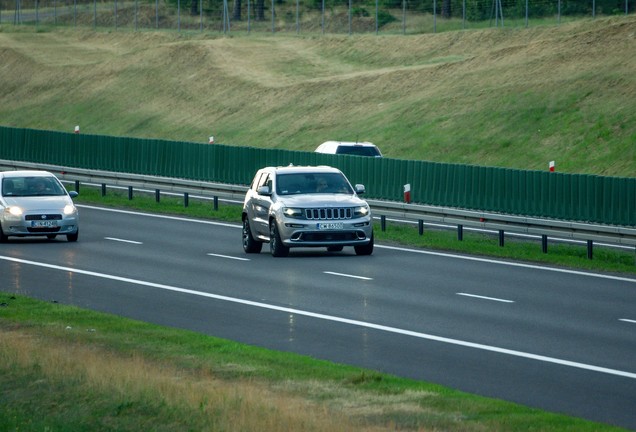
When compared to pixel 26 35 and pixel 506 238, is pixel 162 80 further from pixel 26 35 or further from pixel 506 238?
pixel 506 238

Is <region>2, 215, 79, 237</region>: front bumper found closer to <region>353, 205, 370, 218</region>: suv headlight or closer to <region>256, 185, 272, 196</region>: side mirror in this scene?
<region>256, 185, 272, 196</region>: side mirror

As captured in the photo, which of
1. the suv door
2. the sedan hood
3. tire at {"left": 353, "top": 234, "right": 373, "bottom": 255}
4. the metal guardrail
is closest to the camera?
the metal guardrail

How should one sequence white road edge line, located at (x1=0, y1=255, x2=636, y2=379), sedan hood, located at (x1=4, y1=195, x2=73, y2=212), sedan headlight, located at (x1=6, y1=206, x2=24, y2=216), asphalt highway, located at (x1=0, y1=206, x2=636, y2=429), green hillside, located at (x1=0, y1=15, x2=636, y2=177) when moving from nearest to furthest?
asphalt highway, located at (x1=0, y1=206, x2=636, y2=429)
white road edge line, located at (x1=0, y1=255, x2=636, y2=379)
sedan headlight, located at (x1=6, y1=206, x2=24, y2=216)
sedan hood, located at (x1=4, y1=195, x2=73, y2=212)
green hillside, located at (x1=0, y1=15, x2=636, y2=177)

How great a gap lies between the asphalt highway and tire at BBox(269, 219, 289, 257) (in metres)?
0.35

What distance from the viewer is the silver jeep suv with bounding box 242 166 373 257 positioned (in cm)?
2817

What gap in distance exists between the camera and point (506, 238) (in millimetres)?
33125

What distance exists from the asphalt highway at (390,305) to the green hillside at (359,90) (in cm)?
2096

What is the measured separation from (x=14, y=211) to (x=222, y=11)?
6674 centimetres

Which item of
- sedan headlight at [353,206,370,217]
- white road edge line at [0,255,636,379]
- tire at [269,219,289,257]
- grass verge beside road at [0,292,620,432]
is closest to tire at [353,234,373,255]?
sedan headlight at [353,206,370,217]

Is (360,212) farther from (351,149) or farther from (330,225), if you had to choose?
(351,149)

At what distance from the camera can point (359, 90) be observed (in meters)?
70.1

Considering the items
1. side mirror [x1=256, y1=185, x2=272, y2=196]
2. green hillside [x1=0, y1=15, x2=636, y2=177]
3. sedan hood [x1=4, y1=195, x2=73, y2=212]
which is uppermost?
green hillside [x1=0, y1=15, x2=636, y2=177]

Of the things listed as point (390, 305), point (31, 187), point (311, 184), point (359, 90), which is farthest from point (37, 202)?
point (359, 90)

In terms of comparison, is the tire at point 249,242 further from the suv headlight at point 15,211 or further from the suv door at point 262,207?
the suv headlight at point 15,211
